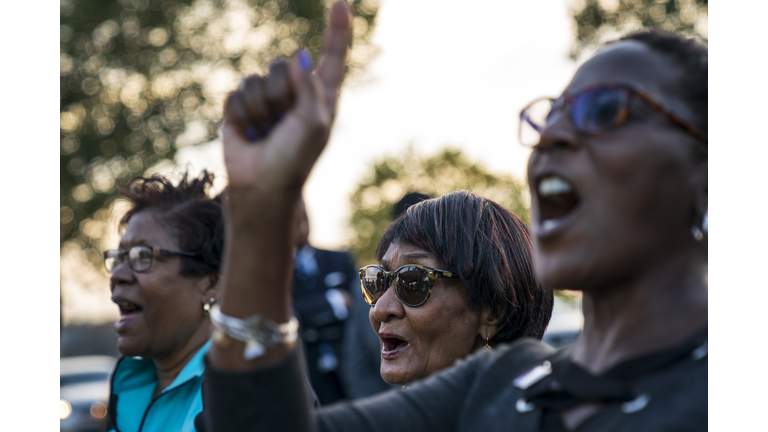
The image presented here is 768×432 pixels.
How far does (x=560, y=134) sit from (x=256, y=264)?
2.02ft

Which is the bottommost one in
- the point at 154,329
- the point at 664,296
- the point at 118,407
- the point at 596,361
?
the point at 118,407

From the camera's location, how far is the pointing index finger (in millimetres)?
1228

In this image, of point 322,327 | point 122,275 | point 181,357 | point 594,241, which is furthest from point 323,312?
point 594,241

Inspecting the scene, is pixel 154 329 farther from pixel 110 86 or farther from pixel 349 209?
pixel 349 209

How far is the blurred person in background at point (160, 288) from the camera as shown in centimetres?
356

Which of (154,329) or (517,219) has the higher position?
(517,219)

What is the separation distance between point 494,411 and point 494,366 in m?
0.12

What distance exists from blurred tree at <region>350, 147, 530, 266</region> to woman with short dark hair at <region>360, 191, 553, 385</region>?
32551 millimetres

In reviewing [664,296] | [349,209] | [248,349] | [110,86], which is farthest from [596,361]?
[349,209]

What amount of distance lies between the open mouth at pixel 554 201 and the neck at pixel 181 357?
2551mm

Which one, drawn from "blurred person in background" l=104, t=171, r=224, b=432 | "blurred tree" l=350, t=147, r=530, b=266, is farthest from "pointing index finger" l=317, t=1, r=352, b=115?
"blurred tree" l=350, t=147, r=530, b=266

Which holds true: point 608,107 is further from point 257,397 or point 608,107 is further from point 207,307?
point 207,307

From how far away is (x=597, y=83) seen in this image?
135 cm

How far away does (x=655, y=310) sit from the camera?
132 centimetres
